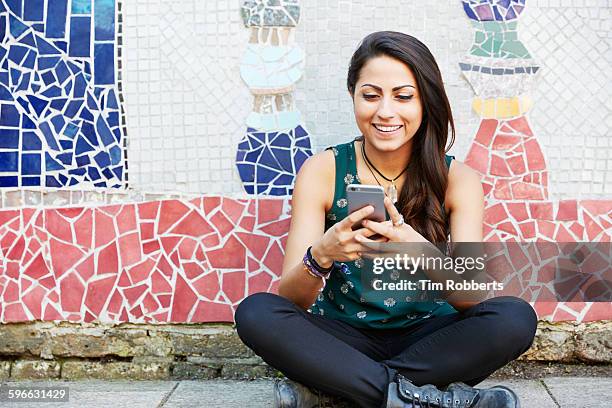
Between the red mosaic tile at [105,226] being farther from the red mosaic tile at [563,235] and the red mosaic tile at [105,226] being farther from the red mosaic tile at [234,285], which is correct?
the red mosaic tile at [563,235]

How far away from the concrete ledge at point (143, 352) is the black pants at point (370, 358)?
697 millimetres

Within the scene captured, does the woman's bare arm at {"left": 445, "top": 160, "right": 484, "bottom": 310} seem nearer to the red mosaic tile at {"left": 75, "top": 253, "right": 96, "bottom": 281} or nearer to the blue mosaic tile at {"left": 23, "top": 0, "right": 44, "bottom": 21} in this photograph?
the red mosaic tile at {"left": 75, "top": 253, "right": 96, "bottom": 281}

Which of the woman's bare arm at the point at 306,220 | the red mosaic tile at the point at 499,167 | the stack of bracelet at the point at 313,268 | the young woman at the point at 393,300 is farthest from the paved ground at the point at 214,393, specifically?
the red mosaic tile at the point at 499,167

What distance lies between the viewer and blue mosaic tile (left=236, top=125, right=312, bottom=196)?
8.89 feet

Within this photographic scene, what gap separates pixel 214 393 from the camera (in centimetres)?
258

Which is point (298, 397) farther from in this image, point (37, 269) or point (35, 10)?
point (35, 10)

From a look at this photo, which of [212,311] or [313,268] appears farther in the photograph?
[212,311]

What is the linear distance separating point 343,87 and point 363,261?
73 cm

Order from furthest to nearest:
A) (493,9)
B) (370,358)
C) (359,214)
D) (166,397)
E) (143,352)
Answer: (143,352)
(493,9)
(166,397)
(370,358)
(359,214)

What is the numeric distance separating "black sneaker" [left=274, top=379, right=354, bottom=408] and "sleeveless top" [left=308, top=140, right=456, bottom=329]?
0.25 metres

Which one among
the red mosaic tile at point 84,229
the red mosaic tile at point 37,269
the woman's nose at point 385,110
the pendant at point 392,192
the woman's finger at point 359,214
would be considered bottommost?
the red mosaic tile at point 37,269

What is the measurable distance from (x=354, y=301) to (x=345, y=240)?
1.48 ft

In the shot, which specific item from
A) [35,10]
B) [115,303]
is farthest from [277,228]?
[35,10]

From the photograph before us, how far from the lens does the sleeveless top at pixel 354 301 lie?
2.26m
